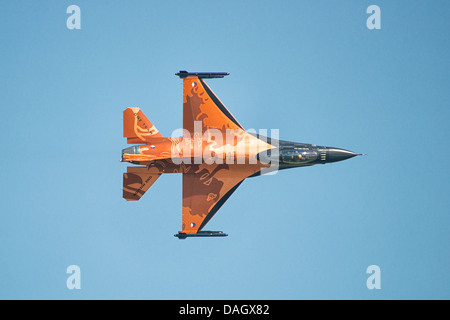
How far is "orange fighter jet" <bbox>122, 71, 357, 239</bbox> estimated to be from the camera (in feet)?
116

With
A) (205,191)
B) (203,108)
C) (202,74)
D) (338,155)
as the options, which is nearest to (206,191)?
(205,191)

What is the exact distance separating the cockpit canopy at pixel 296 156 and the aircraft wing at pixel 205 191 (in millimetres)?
1741

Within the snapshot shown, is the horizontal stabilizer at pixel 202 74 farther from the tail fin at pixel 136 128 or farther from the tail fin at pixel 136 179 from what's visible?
the tail fin at pixel 136 179

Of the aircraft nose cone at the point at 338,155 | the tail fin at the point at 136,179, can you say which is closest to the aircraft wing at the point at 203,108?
the tail fin at the point at 136,179

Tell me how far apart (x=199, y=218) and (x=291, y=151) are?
5.77 metres

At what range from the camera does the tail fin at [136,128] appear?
117 feet

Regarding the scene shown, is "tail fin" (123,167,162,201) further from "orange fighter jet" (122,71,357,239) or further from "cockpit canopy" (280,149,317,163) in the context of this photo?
"cockpit canopy" (280,149,317,163)

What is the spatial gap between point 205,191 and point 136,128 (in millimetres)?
4714

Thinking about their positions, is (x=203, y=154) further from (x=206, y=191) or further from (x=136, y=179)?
(x=136, y=179)

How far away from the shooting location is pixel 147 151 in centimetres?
3528

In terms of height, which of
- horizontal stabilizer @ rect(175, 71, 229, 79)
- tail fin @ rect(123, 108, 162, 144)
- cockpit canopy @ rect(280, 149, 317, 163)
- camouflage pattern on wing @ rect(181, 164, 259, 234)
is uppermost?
horizontal stabilizer @ rect(175, 71, 229, 79)

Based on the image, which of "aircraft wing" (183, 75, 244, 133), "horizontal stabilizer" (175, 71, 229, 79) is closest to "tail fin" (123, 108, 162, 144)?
"aircraft wing" (183, 75, 244, 133)

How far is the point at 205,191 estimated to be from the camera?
119 feet

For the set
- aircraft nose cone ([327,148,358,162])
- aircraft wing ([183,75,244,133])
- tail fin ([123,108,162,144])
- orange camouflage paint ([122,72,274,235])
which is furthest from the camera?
aircraft wing ([183,75,244,133])
